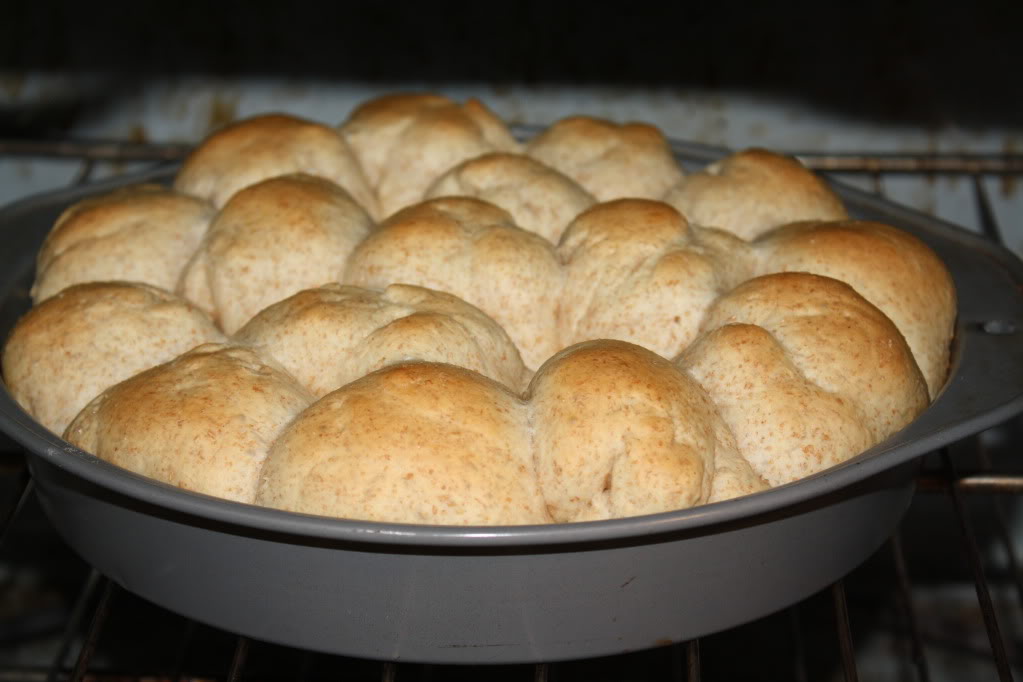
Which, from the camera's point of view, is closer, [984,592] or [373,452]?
[373,452]

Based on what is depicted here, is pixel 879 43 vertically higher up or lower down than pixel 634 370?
higher up

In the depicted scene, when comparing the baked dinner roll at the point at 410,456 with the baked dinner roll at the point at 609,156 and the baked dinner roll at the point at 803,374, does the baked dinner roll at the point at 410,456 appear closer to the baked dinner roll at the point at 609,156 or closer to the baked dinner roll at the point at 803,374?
the baked dinner roll at the point at 803,374

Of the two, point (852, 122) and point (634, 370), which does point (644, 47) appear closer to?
point (852, 122)

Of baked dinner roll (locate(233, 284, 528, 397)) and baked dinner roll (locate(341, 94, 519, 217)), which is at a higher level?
baked dinner roll (locate(341, 94, 519, 217))

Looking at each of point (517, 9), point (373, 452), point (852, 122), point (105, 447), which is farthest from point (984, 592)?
point (517, 9)

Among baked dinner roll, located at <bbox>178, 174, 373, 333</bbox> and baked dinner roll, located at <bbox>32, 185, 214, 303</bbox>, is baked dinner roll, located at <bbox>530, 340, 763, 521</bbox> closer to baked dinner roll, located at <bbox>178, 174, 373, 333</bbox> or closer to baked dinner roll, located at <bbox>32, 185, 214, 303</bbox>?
baked dinner roll, located at <bbox>178, 174, 373, 333</bbox>

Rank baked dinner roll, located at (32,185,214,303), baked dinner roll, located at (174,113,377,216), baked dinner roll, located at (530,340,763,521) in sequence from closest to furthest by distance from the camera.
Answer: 1. baked dinner roll, located at (530,340,763,521)
2. baked dinner roll, located at (32,185,214,303)
3. baked dinner roll, located at (174,113,377,216)

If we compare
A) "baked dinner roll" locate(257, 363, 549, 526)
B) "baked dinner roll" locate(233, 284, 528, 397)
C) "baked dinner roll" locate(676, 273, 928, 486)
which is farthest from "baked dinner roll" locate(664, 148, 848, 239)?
"baked dinner roll" locate(257, 363, 549, 526)
